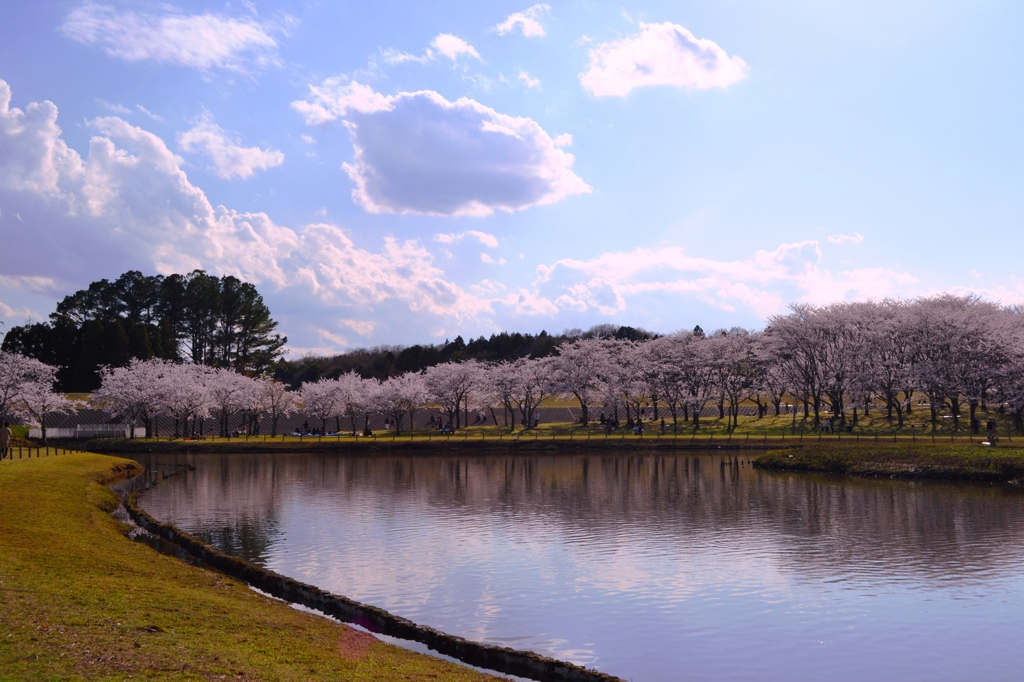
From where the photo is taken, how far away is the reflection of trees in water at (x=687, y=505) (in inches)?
1001

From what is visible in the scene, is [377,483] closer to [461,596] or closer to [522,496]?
[522,496]

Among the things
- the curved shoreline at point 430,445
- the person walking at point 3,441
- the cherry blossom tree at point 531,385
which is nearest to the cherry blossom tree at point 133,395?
the curved shoreline at point 430,445

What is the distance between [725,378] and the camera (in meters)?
84.3

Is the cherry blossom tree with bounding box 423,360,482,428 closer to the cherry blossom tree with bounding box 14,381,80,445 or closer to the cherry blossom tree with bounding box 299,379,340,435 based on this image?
the cherry blossom tree with bounding box 299,379,340,435

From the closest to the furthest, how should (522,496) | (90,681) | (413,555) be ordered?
(90,681) < (413,555) < (522,496)

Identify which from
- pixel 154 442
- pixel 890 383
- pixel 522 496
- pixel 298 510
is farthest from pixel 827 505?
pixel 154 442

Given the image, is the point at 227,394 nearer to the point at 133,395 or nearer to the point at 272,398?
the point at 272,398

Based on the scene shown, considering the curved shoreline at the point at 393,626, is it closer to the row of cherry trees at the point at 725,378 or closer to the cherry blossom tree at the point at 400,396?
the row of cherry trees at the point at 725,378

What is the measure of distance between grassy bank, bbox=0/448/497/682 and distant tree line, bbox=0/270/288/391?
4088 inches

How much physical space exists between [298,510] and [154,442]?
49.5 metres

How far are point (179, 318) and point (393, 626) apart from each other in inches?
4778

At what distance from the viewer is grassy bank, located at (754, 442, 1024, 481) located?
41625 millimetres

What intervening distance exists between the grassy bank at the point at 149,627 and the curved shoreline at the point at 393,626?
32.8 inches

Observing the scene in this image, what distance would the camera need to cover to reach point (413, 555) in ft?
82.1
